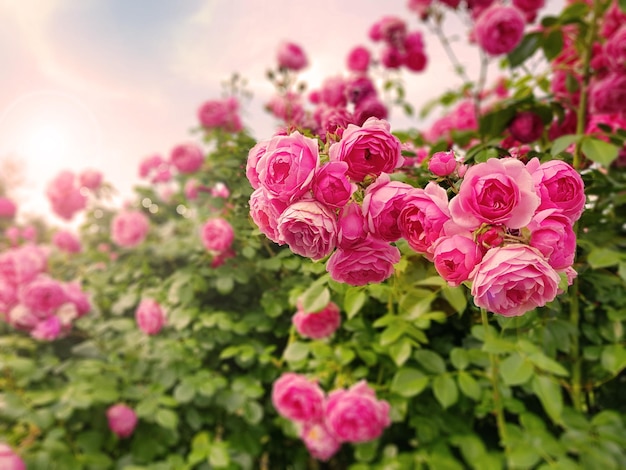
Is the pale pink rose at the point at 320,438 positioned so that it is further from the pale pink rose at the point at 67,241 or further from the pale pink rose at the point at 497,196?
the pale pink rose at the point at 67,241

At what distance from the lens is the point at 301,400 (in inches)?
47.3

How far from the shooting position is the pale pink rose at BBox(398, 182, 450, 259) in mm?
441

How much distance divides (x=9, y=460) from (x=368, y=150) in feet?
4.76

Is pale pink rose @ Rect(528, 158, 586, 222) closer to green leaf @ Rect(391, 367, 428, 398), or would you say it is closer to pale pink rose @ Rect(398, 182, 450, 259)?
pale pink rose @ Rect(398, 182, 450, 259)

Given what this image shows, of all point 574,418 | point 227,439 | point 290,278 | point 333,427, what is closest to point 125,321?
point 227,439

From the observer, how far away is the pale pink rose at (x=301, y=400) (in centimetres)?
120

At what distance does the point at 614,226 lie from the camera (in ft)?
3.84

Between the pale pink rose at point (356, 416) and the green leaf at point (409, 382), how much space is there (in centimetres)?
9

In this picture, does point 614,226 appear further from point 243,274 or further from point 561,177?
point 243,274

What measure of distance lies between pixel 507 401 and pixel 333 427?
42 centimetres

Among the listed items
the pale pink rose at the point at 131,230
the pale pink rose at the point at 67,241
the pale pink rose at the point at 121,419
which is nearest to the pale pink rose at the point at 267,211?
the pale pink rose at the point at 121,419

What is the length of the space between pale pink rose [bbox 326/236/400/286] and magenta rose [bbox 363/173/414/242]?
17mm

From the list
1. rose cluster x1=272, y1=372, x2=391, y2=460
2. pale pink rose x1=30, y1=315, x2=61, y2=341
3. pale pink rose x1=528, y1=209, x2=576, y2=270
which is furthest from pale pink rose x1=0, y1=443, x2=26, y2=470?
pale pink rose x1=528, y1=209, x2=576, y2=270

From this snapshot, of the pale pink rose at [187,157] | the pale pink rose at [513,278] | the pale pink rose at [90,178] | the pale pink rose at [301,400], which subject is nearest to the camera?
the pale pink rose at [513,278]
